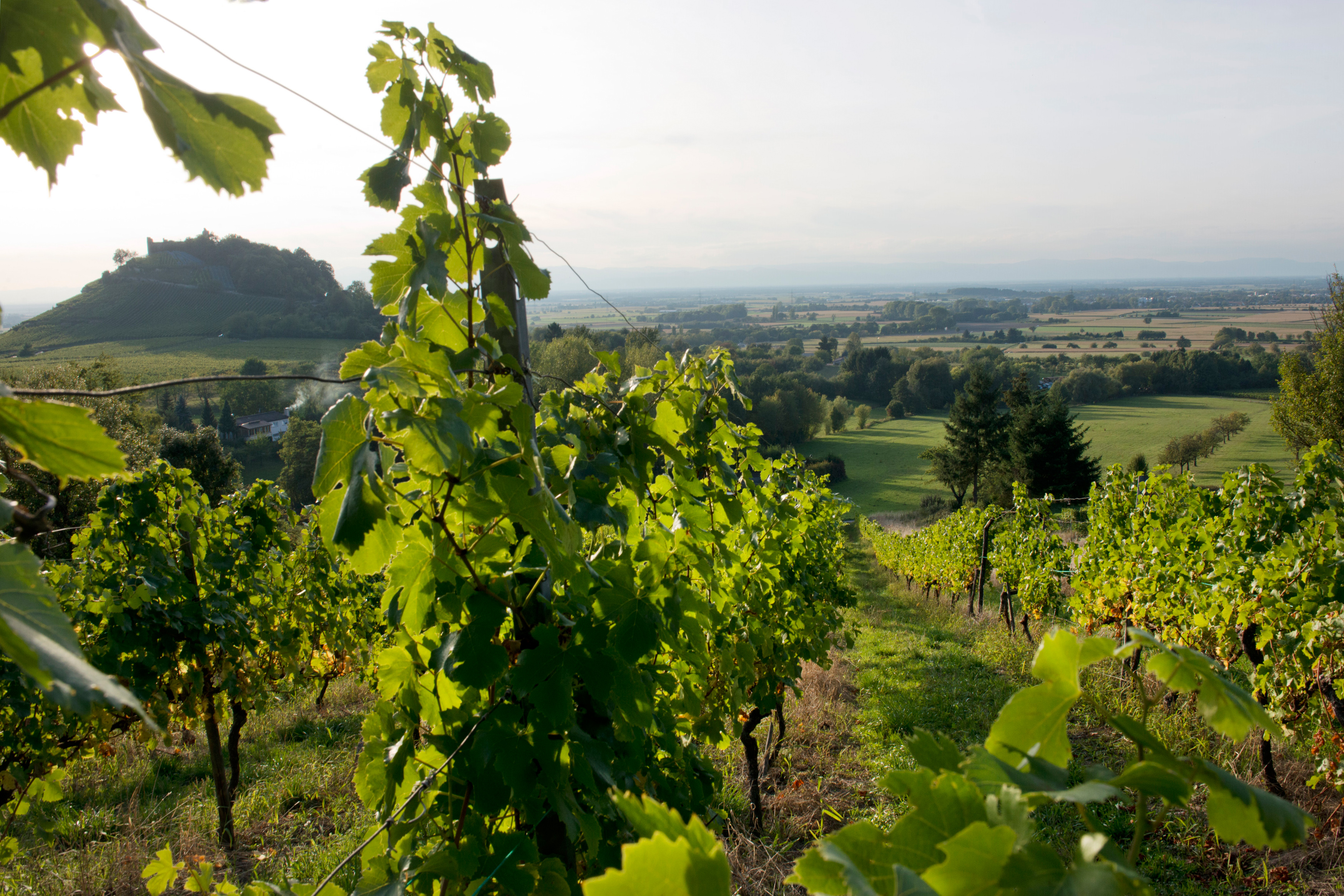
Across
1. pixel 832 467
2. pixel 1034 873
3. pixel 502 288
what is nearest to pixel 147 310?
pixel 832 467

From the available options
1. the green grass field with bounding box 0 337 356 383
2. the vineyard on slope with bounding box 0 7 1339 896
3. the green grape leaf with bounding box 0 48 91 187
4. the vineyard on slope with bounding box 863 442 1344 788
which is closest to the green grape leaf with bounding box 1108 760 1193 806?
the vineyard on slope with bounding box 0 7 1339 896

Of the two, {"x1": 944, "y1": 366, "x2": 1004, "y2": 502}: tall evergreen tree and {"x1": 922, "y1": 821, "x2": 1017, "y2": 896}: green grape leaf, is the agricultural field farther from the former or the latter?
{"x1": 922, "y1": 821, "x2": 1017, "y2": 896}: green grape leaf

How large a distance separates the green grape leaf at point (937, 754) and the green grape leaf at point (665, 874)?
0.21m

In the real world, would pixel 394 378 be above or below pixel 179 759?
above

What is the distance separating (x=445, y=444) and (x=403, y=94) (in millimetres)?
1061

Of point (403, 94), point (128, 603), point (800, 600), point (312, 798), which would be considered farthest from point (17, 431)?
point (312, 798)

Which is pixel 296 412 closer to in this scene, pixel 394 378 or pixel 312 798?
pixel 312 798

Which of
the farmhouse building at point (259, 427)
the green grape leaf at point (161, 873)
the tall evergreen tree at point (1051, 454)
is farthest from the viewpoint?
the farmhouse building at point (259, 427)

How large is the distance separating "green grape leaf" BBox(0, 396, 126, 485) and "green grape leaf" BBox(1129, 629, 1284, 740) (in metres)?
0.99

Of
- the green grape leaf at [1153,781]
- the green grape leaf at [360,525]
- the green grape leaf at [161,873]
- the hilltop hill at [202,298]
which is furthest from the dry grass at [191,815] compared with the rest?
the hilltop hill at [202,298]

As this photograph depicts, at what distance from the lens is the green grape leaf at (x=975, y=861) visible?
49 centimetres

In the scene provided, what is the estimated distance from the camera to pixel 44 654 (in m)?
0.46

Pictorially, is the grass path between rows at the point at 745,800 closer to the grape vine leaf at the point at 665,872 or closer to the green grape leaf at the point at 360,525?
the green grape leaf at the point at 360,525

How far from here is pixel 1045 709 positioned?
615mm
